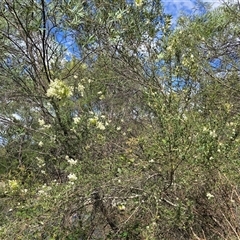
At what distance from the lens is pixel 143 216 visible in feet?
10.9

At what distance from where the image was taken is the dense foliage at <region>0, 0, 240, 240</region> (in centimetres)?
303

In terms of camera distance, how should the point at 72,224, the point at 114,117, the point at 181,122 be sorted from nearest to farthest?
the point at 181,122, the point at 72,224, the point at 114,117

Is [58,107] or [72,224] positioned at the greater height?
[58,107]

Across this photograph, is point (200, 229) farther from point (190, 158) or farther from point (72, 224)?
point (72, 224)

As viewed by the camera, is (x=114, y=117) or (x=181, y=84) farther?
(x=114, y=117)

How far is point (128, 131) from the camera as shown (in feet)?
18.4

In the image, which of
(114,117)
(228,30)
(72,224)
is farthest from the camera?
(114,117)

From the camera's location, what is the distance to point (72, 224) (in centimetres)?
362

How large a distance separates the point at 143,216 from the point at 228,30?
353 cm

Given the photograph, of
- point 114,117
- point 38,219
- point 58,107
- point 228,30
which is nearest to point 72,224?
point 38,219

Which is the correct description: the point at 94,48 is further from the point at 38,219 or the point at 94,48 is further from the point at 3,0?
the point at 38,219

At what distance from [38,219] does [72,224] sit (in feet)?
2.13

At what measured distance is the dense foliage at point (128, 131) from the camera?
9.95ft

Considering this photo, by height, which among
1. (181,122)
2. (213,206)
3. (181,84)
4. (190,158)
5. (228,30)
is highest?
(228,30)
